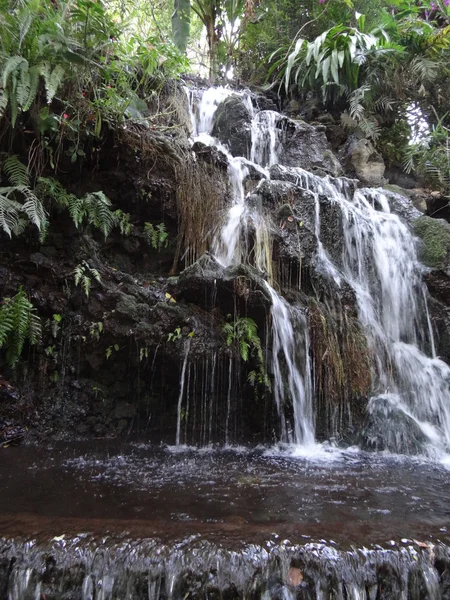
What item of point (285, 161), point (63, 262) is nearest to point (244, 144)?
point (285, 161)

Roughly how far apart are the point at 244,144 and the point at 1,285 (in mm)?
6114

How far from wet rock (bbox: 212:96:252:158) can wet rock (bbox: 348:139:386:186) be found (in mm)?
2699

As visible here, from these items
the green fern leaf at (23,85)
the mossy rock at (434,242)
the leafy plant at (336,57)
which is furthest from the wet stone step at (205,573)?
the leafy plant at (336,57)

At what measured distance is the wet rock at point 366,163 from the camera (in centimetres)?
915

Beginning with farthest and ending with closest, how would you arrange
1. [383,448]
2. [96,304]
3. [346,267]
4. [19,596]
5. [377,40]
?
[377,40] → [346,267] → [96,304] → [383,448] → [19,596]

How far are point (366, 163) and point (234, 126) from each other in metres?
3.29

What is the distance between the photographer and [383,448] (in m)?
4.30

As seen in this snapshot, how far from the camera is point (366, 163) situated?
9.30 meters

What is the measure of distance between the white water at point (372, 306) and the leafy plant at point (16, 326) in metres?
2.63

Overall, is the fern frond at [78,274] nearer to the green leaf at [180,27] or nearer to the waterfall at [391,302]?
the green leaf at [180,27]

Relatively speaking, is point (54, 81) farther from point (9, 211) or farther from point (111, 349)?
point (111, 349)

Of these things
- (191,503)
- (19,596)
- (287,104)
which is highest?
(287,104)

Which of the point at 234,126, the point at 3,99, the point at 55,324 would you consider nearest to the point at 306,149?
the point at 234,126

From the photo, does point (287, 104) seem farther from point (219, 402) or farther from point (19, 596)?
point (19, 596)
